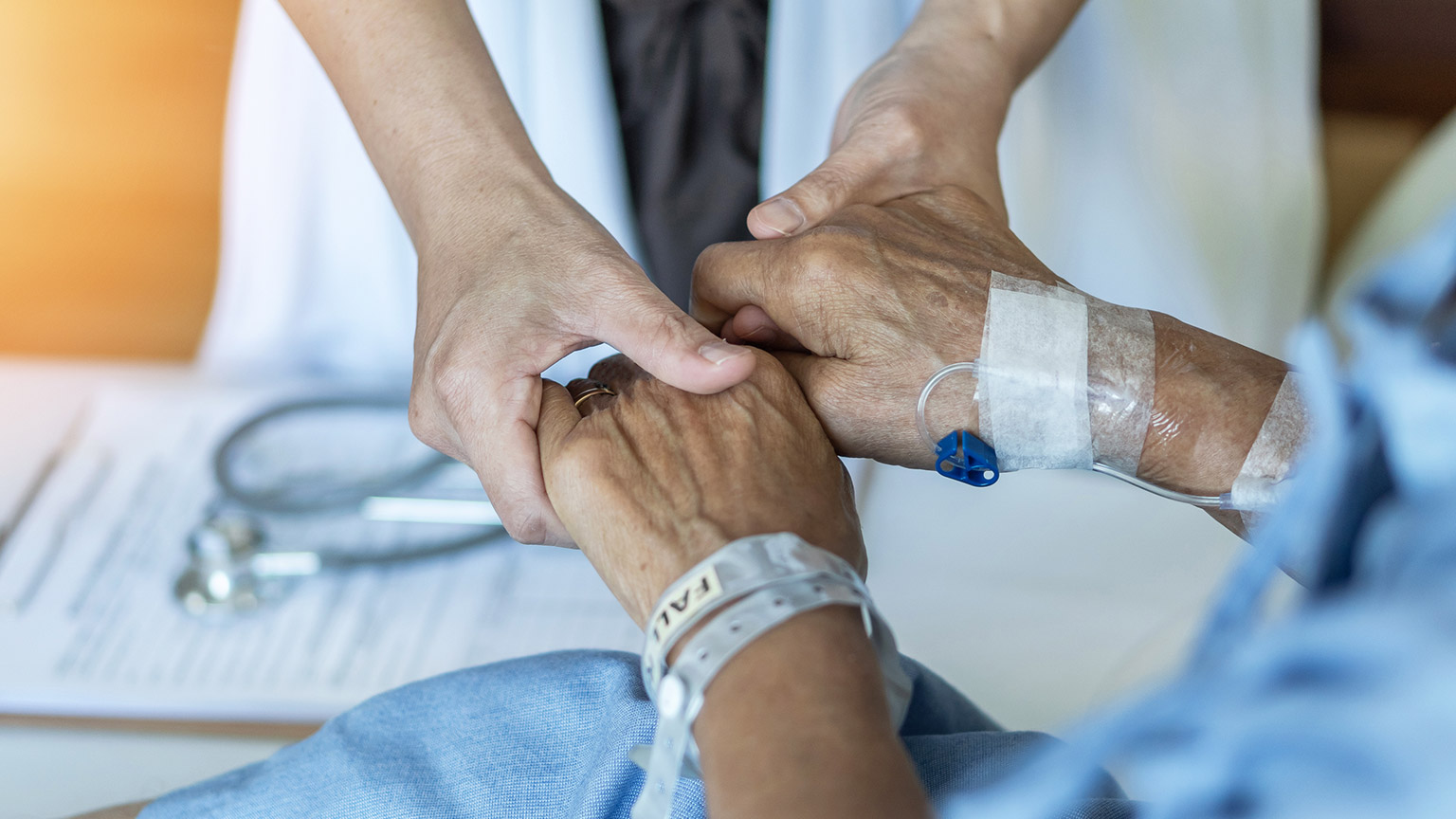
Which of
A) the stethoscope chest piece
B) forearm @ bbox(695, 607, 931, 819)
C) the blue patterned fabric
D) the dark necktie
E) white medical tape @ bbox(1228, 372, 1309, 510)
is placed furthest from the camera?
the dark necktie

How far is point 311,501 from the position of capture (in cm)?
138

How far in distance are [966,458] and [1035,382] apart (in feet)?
0.24

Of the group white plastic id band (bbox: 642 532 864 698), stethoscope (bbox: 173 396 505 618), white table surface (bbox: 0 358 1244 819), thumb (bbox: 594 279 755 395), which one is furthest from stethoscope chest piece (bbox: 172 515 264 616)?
white plastic id band (bbox: 642 532 864 698)

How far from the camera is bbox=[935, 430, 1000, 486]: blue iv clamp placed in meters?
0.80

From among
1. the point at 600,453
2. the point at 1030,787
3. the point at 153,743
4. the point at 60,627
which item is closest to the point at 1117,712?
the point at 1030,787

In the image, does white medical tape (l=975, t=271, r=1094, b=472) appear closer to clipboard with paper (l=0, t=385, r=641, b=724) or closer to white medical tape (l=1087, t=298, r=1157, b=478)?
white medical tape (l=1087, t=298, r=1157, b=478)

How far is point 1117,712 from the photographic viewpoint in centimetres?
36

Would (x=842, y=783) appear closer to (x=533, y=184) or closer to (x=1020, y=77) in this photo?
(x=533, y=184)

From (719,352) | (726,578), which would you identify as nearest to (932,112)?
(719,352)

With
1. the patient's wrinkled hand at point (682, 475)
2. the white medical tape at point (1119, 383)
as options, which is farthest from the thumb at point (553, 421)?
the white medical tape at point (1119, 383)

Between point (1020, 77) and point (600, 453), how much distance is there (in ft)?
2.17

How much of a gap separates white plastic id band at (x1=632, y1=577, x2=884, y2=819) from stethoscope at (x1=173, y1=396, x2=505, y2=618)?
0.81 m

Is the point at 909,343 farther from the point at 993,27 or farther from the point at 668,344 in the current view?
the point at 993,27

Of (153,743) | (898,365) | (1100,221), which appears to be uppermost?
(898,365)
